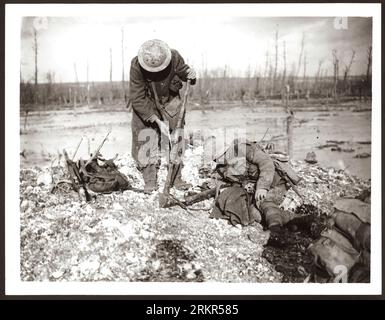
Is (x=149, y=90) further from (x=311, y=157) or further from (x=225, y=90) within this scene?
(x=311, y=157)

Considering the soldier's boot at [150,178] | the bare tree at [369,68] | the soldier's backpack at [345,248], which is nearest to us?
the soldier's backpack at [345,248]

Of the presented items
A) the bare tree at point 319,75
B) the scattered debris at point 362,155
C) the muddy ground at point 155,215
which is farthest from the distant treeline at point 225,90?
the scattered debris at point 362,155

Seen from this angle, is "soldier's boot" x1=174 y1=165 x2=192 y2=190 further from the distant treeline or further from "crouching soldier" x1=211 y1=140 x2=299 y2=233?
the distant treeline

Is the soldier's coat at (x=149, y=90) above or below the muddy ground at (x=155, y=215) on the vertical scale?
above

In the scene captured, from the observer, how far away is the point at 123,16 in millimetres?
3289

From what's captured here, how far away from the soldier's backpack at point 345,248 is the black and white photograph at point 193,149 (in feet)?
0.04

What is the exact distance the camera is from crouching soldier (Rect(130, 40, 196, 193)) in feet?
10.7

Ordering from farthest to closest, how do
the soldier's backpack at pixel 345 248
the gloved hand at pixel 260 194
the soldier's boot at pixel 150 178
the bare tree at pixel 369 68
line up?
1. the soldier's boot at pixel 150 178
2. the bare tree at pixel 369 68
3. the gloved hand at pixel 260 194
4. the soldier's backpack at pixel 345 248

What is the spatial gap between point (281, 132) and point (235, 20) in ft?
3.19

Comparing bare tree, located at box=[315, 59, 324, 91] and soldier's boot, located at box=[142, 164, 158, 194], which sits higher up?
bare tree, located at box=[315, 59, 324, 91]

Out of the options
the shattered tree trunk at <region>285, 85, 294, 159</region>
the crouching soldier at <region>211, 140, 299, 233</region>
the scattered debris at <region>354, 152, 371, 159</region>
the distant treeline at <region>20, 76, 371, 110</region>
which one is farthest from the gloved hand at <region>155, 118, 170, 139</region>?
the scattered debris at <region>354, 152, 371, 159</region>

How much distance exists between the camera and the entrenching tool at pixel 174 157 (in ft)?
11.1

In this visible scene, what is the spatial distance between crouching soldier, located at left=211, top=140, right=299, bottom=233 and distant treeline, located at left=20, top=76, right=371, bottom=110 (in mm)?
476

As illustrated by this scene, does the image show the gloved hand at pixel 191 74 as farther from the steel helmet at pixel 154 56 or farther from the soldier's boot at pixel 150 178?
the soldier's boot at pixel 150 178
